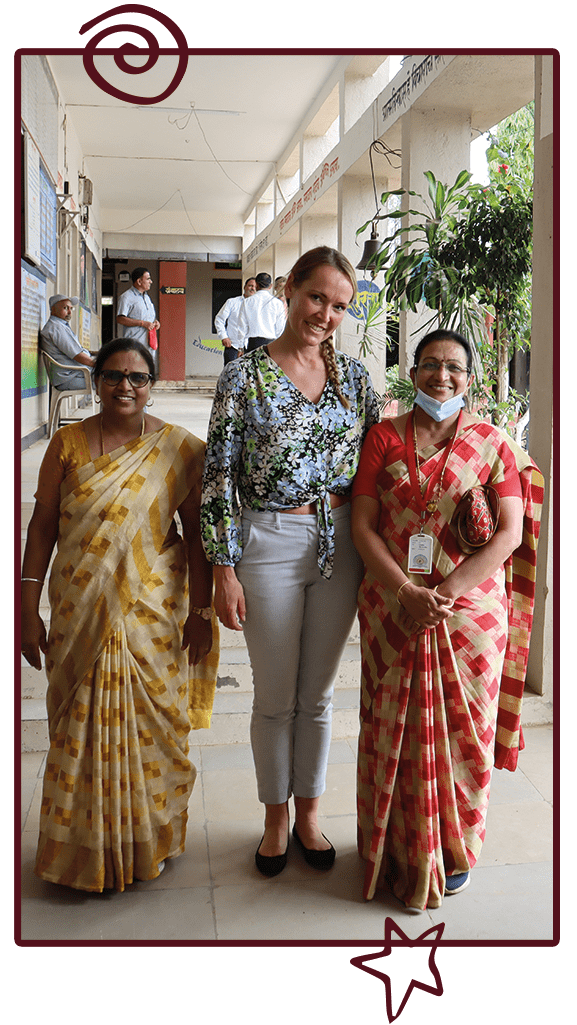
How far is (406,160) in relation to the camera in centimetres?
557

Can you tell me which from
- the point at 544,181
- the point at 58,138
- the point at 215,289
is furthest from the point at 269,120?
the point at 215,289

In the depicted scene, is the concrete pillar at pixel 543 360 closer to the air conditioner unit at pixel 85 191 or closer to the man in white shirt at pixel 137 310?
the man in white shirt at pixel 137 310

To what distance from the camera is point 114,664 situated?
6.77 ft

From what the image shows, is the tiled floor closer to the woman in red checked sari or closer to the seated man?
the woman in red checked sari

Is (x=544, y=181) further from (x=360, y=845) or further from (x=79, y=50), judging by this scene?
(x=360, y=845)

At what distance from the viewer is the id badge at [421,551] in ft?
6.59

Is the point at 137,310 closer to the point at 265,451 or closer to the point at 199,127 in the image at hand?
the point at 199,127

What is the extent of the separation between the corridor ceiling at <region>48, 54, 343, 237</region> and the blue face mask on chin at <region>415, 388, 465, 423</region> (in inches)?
150

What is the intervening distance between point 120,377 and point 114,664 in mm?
699

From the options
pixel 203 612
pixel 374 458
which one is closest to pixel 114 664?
pixel 203 612

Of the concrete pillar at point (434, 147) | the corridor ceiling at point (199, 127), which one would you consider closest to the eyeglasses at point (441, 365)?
the concrete pillar at point (434, 147)

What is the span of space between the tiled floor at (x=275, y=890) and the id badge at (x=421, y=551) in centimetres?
81

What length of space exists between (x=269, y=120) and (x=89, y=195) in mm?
2734

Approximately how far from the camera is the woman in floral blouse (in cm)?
203
